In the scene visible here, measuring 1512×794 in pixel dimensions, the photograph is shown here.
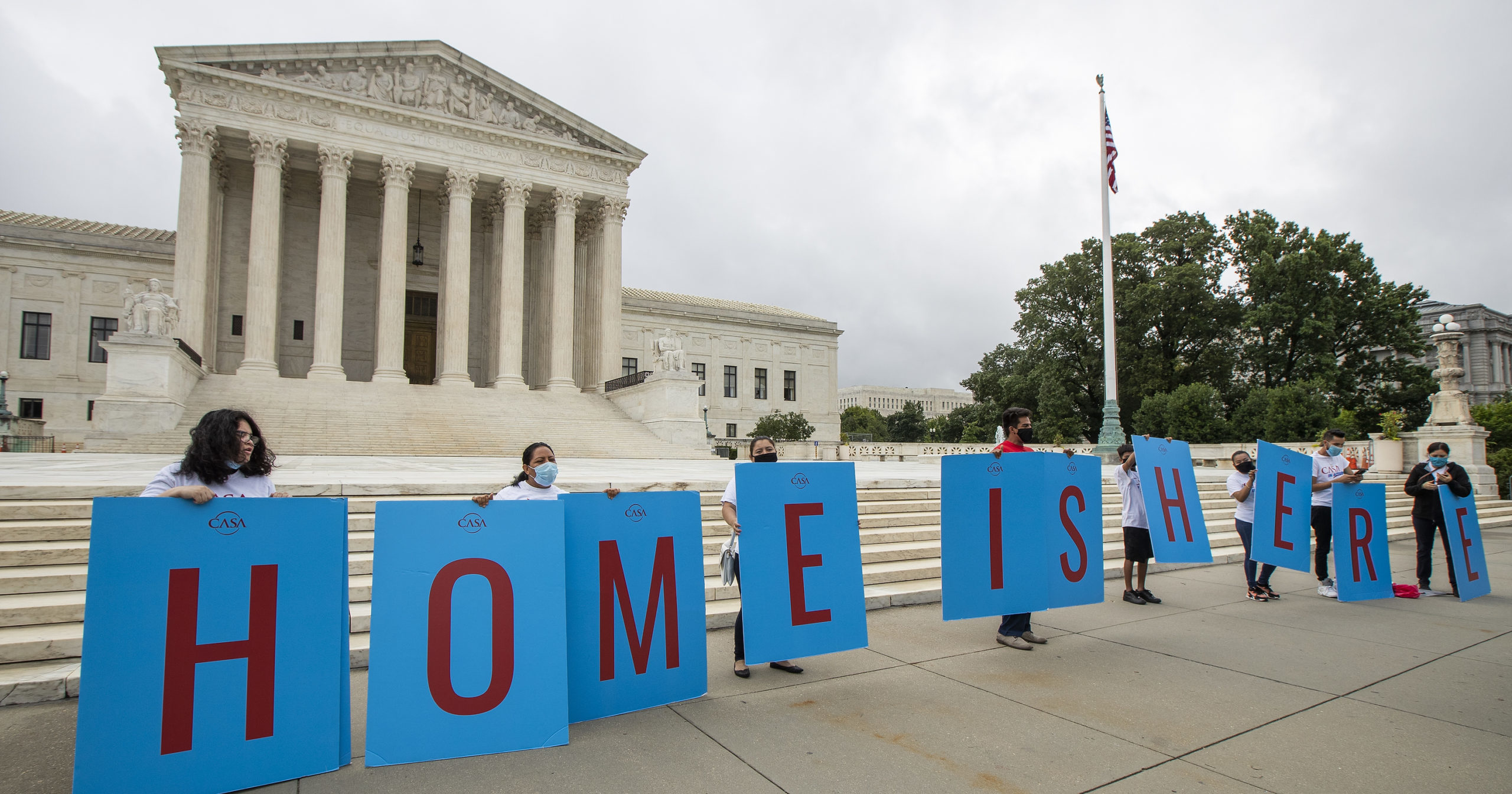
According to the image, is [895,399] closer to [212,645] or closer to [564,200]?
[564,200]

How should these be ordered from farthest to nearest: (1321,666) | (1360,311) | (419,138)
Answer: (1360,311) < (419,138) < (1321,666)

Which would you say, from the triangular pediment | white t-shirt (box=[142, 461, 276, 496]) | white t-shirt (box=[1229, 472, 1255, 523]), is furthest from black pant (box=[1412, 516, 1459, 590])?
the triangular pediment

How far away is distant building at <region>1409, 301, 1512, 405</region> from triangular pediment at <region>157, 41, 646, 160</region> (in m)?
92.3

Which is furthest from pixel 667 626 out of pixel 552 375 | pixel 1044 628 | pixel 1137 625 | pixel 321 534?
pixel 552 375

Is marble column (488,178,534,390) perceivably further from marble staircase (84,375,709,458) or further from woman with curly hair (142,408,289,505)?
woman with curly hair (142,408,289,505)

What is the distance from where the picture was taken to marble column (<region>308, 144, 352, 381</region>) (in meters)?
31.5

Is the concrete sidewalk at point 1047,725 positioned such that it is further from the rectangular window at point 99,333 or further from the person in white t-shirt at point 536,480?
the rectangular window at point 99,333

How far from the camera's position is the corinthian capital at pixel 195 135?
29484 mm

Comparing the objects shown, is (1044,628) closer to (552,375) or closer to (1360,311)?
(552,375)

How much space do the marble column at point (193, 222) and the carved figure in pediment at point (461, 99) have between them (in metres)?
9.39

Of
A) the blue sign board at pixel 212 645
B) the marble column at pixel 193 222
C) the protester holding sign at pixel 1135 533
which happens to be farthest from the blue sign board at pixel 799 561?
the marble column at pixel 193 222

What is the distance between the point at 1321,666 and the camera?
19.6ft

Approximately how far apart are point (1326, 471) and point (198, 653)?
11.1 metres

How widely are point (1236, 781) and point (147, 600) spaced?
18.3ft
